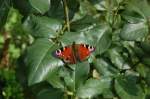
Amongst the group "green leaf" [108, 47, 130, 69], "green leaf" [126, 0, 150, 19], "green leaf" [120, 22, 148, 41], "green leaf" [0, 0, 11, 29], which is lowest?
"green leaf" [108, 47, 130, 69]

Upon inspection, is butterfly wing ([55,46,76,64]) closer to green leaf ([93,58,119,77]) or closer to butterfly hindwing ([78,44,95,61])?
butterfly hindwing ([78,44,95,61])

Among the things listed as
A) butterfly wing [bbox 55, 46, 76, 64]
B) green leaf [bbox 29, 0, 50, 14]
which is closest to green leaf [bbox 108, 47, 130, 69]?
butterfly wing [bbox 55, 46, 76, 64]

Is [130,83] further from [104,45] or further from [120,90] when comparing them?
[104,45]

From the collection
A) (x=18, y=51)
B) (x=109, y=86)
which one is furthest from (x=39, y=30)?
(x=18, y=51)

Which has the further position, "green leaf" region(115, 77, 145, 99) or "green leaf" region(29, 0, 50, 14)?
"green leaf" region(115, 77, 145, 99)

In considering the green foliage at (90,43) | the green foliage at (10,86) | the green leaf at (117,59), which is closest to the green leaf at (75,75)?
the green foliage at (90,43)

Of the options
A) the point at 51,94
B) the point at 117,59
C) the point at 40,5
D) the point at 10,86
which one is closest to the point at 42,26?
the point at 40,5

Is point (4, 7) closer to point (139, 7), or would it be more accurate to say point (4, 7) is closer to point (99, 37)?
point (99, 37)
